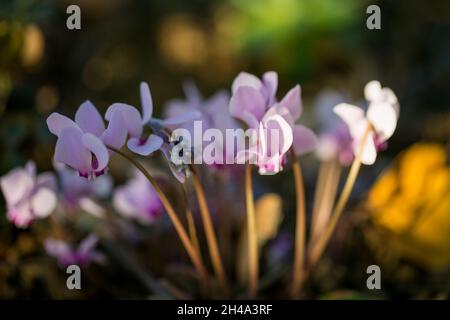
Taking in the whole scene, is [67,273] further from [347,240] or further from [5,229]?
[347,240]

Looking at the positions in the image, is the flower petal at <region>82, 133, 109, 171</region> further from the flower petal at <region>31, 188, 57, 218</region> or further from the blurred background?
the blurred background

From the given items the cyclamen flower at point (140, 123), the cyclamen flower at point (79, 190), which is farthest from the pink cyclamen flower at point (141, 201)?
the cyclamen flower at point (140, 123)

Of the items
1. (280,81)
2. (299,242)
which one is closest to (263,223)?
(299,242)

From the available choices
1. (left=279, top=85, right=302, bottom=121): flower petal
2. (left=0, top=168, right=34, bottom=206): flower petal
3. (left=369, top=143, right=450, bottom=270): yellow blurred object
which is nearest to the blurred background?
(left=369, top=143, right=450, bottom=270): yellow blurred object

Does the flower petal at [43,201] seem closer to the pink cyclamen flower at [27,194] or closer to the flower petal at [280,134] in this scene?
the pink cyclamen flower at [27,194]

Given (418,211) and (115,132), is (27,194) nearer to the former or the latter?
(115,132)

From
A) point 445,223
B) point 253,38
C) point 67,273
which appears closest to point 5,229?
point 67,273
